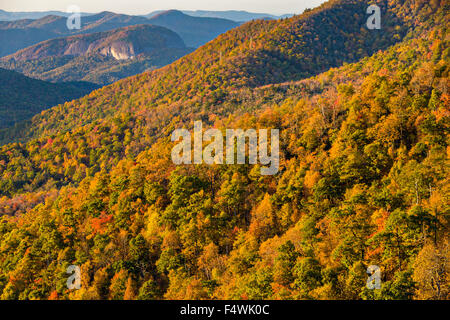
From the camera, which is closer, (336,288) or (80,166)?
(336,288)

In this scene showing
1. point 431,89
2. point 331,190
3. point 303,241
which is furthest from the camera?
point 431,89

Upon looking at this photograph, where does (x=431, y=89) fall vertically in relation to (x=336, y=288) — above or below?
above

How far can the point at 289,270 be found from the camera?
37625mm

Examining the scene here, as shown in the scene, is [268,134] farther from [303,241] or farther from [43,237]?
[43,237]

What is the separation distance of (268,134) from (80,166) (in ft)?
490

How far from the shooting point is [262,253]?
45.4 metres

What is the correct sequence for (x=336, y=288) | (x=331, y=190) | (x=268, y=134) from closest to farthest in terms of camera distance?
(x=336, y=288)
(x=331, y=190)
(x=268, y=134)

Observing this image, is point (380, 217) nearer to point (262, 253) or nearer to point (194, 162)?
point (262, 253)

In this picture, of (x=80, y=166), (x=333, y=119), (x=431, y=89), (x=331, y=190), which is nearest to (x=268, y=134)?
(x=333, y=119)
